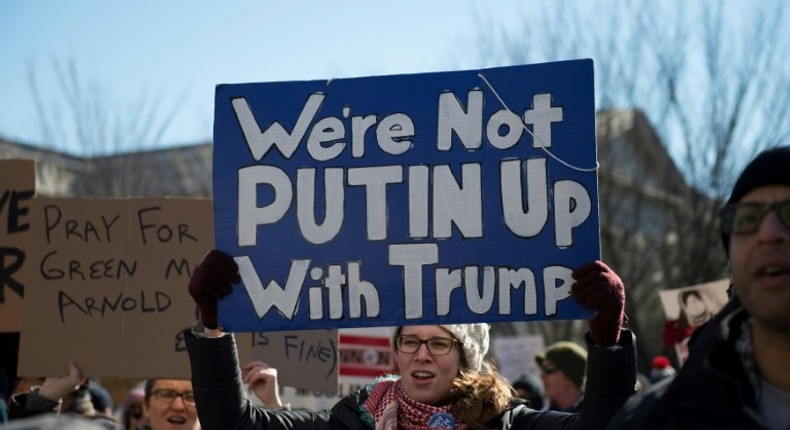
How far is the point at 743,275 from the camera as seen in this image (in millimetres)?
2488

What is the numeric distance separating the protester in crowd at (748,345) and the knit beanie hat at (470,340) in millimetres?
1488

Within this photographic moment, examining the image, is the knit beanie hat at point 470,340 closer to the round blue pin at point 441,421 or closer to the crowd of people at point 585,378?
the crowd of people at point 585,378

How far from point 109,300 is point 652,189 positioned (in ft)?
46.8

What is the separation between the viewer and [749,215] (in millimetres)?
2510

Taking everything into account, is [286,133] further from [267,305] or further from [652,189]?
[652,189]

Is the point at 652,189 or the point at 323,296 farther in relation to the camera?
the point at 652,189

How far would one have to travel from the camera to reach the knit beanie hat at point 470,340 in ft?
13.2

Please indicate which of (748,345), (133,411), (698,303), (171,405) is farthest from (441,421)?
(698,303)

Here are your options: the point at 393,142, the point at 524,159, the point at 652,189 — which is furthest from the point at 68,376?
the point at 652,189

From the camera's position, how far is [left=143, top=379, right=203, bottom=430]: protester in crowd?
525cm

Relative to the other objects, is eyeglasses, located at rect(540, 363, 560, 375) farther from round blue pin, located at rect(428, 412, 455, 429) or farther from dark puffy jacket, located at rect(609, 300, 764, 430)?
dark puffy jacket, located at rect(609, 300, 764, 430)

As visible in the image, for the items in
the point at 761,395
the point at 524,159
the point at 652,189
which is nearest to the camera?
the point at 761,395

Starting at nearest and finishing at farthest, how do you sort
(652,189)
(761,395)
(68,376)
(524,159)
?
1. (761,395)
2. (524,159)
3. (68,376)
4. (652,189)

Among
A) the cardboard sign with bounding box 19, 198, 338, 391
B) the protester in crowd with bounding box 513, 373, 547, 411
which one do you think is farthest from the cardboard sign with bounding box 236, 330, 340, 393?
the protester in crowd with bounding box 513, 373, 547, 411
